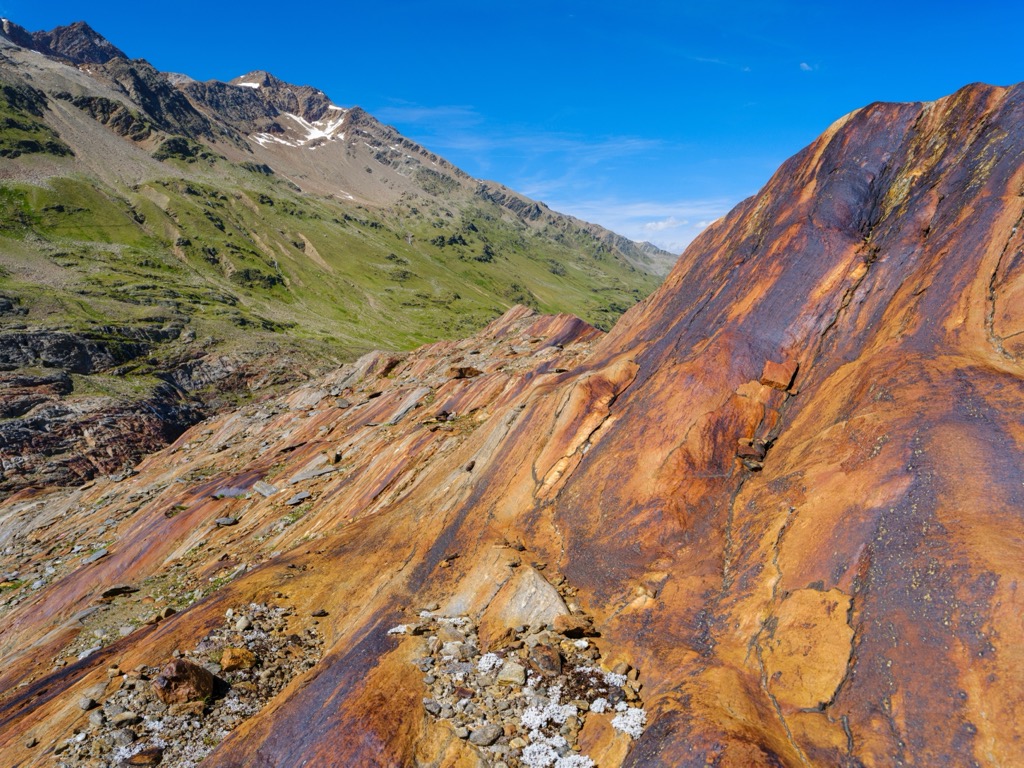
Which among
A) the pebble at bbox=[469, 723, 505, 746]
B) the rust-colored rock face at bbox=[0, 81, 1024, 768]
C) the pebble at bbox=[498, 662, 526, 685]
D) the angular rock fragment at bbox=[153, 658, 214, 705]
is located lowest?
the angular rock fragment at bbox=[153, 658, 214, 705]

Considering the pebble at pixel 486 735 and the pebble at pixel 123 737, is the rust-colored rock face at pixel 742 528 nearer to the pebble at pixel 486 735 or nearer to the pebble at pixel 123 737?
the pebble at pixel 486 735

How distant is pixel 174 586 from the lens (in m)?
23.9

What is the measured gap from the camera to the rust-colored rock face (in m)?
8.95

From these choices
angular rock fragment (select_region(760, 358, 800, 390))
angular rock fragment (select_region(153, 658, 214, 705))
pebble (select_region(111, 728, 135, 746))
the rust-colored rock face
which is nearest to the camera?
the rust-colored rock face

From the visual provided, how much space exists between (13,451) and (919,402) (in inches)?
3335

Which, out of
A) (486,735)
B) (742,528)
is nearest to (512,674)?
(486,735)

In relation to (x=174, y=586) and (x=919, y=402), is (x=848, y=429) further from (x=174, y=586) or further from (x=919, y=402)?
(x=174, y=586)

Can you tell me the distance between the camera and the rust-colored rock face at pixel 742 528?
895 cm

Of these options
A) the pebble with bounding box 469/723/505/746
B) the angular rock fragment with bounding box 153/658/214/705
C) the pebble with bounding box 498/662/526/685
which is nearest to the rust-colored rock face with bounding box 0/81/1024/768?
the pebble with bounding box 469/723/505/746

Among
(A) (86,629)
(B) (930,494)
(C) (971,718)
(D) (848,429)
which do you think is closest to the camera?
(C) (971,718)

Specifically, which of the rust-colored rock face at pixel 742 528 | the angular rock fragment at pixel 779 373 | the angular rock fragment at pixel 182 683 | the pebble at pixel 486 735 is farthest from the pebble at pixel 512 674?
the angular rock fragment at pixel 779 373

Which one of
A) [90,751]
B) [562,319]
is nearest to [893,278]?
[90,751]

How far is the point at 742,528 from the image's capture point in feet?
43.4

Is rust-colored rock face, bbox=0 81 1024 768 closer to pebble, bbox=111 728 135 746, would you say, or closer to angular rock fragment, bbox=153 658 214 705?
pebble, bbox=111 728 135 746
